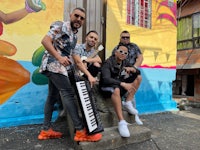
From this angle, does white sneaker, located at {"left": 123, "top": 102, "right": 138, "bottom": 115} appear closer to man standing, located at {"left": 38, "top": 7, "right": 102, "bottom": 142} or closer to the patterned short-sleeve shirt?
man standing, located at {"left": 38, "top": 7, "right": 102, "bottom": 142}

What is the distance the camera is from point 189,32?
466 inches

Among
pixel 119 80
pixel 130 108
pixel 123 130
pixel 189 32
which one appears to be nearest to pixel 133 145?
pixel 123 130

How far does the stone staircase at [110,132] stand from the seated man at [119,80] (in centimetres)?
13

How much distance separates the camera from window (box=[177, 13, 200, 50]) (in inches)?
447

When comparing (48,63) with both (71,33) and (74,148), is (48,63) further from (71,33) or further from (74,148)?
(74,148)

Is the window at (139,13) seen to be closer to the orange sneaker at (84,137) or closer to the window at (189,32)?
the orange sneaker at (84,137)

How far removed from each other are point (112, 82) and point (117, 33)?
2.36 meters

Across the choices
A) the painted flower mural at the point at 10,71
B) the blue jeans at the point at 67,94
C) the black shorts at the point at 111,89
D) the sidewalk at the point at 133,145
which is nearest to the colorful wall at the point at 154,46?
the sidewalk at the point at 133,145

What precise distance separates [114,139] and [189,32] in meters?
9.88

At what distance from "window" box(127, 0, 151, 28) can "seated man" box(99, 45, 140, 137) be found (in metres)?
2.34

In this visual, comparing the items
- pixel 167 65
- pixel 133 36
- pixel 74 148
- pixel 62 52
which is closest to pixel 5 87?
pixel 62 52

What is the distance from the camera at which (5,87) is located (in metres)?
4.22

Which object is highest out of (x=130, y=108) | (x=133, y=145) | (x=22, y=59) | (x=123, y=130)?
(x=22, y=59)

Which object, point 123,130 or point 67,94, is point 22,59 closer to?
point 67,94
